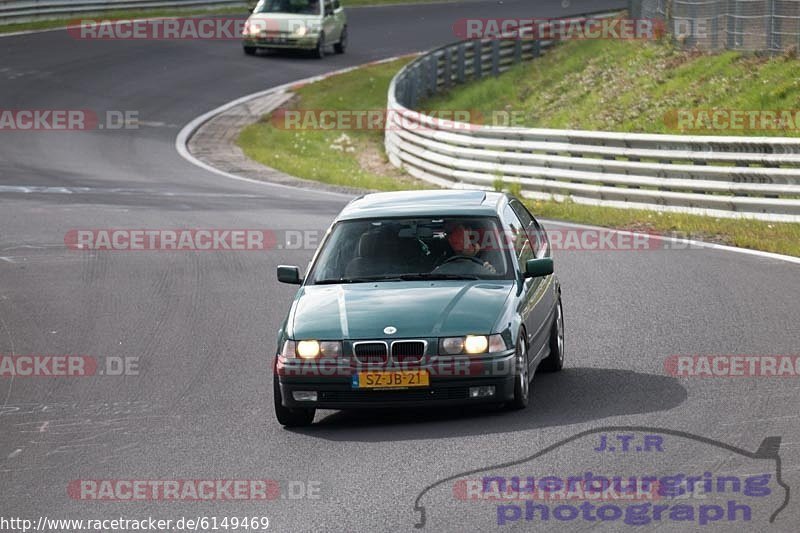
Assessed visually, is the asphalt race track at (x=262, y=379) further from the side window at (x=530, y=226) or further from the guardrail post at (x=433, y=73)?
the guardrail post at (x=433, y=73)

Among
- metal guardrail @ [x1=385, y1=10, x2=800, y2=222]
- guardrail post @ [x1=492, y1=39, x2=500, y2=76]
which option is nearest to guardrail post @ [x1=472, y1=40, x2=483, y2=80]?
guardrail post @ [x1=492, y1=39, x2=500, y2=76]

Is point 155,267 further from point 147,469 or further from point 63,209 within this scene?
point 147,469

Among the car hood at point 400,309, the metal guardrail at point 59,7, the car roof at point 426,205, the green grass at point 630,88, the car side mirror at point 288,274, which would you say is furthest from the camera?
the metal guardrail at point 59,7

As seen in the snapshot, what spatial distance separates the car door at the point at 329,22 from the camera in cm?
4328

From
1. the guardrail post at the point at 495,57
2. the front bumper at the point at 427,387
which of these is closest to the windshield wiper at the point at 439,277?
the front bumper at the point at 427,387

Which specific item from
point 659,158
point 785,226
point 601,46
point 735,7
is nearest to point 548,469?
point 785,226

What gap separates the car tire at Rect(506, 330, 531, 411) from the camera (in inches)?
388

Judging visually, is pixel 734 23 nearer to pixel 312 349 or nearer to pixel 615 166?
pixel 615 166

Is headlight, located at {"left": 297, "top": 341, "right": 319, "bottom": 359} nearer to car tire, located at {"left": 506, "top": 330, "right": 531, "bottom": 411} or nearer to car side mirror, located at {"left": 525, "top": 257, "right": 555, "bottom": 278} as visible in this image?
car tire, located at {"left": 506, "top": 330, "right": 531, "bottom": 411}

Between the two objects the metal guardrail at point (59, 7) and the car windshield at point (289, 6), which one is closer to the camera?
the car windshield at point (289, 6)

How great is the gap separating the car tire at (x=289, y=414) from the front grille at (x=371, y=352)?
1.83 feet

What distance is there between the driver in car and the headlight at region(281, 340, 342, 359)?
1237mm

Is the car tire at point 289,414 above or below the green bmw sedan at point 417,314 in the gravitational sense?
below

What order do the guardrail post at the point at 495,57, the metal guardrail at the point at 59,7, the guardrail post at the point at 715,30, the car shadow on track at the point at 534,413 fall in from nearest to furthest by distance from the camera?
the car shadow on track at the point at 534,413
the guardrail post at the point at 715,30
the guardrail post at the point at 495,57
the metal guardrail at the point at 59,7
